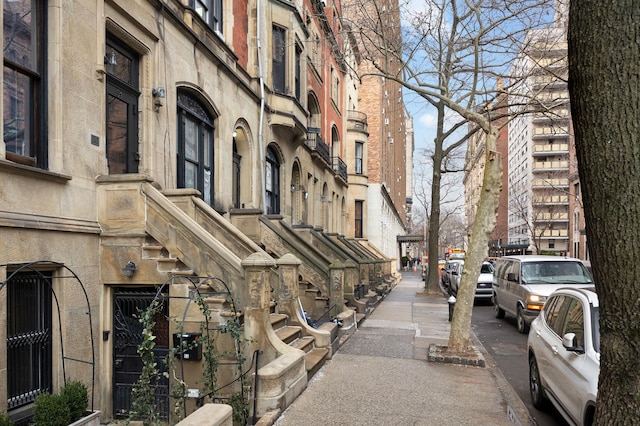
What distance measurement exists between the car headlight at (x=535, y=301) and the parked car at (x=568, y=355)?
494cm

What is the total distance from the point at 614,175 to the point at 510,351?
9009mm

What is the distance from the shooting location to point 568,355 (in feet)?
17.9

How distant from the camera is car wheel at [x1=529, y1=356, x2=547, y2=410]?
6.66 meters

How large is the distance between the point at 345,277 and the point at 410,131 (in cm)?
11095

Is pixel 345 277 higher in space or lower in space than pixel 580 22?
lower

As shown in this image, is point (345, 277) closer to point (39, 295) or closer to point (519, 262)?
point (519, 262)

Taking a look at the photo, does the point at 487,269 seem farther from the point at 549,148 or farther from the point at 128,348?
the point at 549,148

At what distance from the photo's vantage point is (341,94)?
31.5 metres

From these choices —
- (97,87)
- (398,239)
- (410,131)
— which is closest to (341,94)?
(97,87)

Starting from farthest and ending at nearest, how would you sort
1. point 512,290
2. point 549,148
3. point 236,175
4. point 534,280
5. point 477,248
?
point 549,148, point 236,175, point 512,290, point 534,280, point 477,248

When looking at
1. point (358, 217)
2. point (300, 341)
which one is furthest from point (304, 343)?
point (358, 217)

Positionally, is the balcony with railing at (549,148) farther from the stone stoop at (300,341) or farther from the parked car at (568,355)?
the parked car at (568,355)

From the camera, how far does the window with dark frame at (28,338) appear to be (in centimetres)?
601

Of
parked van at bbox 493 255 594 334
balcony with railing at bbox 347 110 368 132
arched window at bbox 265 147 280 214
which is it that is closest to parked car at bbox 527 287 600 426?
parked van at bbox 493 255 594 334
